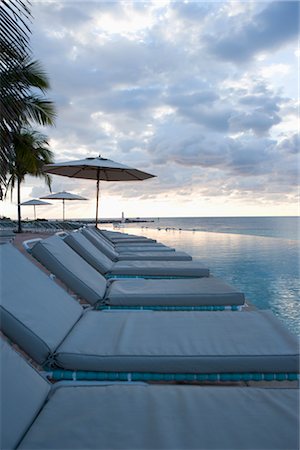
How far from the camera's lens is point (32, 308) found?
2.06 meters

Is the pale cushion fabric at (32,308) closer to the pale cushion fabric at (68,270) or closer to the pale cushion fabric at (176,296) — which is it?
the pale cushion fabric at (68,270)

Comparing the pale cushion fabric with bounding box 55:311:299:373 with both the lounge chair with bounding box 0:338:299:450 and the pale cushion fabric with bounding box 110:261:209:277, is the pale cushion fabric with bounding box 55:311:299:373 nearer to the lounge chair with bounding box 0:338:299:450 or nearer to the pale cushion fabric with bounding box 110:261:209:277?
the lounge chair with bounding box 0:338:299:450

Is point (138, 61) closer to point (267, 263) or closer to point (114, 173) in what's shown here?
point (114, 173)

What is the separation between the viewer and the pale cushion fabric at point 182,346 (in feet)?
5.86

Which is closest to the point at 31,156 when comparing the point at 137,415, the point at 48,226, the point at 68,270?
the point at 48,226

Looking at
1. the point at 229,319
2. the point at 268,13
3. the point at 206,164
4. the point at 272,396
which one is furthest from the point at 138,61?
the point at 206,164

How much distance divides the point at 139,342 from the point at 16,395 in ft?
2.77

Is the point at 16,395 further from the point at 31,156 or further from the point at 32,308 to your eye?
the point at 31,156

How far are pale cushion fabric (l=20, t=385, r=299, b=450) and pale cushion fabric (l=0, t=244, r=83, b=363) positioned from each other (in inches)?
20.7

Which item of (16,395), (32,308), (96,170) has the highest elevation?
(96,170)

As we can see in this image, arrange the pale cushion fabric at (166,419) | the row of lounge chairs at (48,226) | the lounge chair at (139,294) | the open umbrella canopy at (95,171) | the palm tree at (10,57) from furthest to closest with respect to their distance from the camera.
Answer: the row of lounge chairs at (48,226), the open umbrella canopy at (95,171), the lounge chair at (139,294), the palm tree at (10,57), the pale cushion fabric at (166,419)

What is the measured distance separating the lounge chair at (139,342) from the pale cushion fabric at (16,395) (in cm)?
40

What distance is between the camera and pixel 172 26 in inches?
329

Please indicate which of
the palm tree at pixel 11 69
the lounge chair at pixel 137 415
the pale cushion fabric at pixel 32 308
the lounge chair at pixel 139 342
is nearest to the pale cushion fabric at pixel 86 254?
the pale cushion fabric at pixel 32 308
